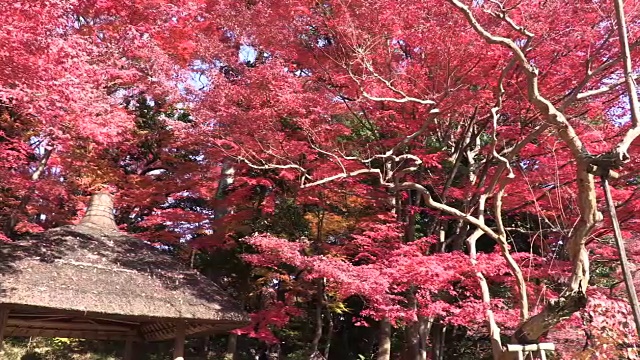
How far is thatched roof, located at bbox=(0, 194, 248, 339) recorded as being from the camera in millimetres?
6309

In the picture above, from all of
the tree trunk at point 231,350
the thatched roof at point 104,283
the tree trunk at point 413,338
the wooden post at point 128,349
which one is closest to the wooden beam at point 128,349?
the wooden post at point 128,349

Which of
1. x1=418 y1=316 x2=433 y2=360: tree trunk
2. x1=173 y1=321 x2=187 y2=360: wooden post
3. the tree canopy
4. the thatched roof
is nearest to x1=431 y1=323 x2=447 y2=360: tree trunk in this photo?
the tree canopy

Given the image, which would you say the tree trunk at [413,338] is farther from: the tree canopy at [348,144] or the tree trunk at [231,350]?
the tree trunk at [231,350]

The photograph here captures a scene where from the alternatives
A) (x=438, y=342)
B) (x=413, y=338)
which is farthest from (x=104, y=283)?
(x=438, y=342)

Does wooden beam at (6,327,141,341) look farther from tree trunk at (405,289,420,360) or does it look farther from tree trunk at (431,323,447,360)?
tree trunk at (431,323,447,360)

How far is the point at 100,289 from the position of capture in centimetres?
671

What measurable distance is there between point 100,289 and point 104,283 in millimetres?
157

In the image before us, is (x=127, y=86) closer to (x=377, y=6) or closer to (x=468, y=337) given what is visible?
(x=377, y=6)

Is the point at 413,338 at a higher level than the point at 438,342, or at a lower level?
lower

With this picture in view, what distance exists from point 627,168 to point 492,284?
4697 millimetres

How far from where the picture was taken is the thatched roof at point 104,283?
631 cm

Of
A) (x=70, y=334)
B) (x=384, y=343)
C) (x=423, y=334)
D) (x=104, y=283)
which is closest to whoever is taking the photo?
(x=104, y=283)

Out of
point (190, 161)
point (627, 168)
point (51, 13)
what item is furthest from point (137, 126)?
point (627, 168)

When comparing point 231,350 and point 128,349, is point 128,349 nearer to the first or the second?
point 128,349
